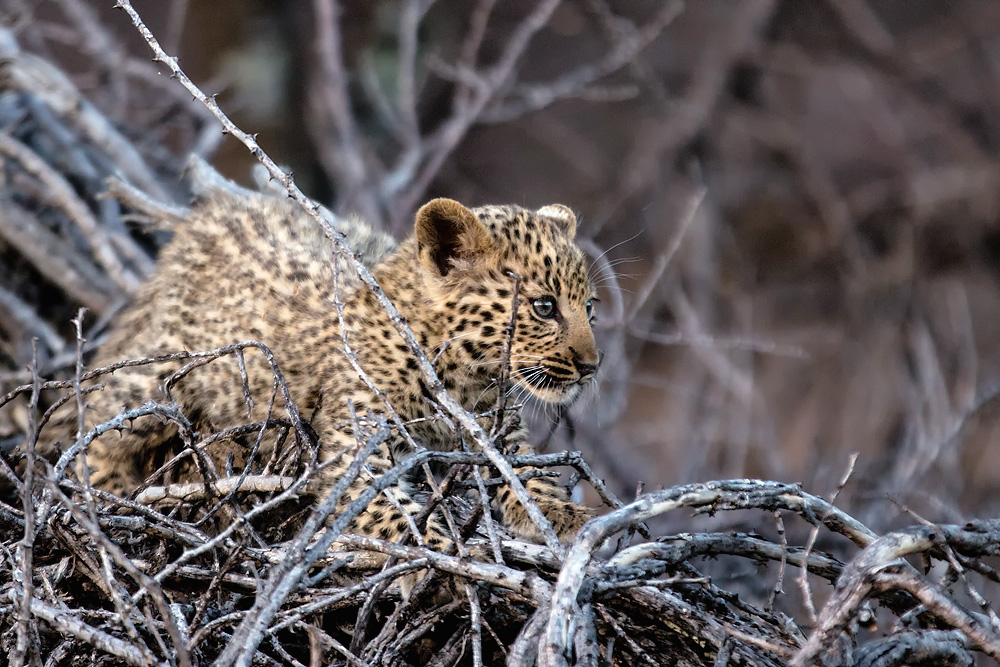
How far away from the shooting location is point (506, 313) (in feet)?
11.9

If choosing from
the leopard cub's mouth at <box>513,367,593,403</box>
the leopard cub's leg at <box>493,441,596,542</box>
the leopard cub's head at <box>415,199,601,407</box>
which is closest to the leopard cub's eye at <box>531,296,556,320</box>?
the leopard cub's head at <box>415,199,601,407</box>

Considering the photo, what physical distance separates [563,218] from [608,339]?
6.58 ft

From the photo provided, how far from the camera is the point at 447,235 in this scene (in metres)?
3.71

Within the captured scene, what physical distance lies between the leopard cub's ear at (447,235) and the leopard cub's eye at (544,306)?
0.84 ft

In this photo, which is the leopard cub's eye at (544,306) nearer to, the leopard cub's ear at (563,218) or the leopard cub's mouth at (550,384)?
the leopard cub's mouth at (550,384)

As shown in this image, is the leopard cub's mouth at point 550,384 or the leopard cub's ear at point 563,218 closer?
the leopard cub's mouth at point 550,384

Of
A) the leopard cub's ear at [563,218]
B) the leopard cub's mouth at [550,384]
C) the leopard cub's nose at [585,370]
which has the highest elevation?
the leopard cub's ear at [563,218]

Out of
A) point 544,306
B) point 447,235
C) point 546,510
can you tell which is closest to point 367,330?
point 447,235

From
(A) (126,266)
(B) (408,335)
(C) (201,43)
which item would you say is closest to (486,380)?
(B) (408,335)

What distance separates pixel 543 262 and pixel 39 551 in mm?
1831

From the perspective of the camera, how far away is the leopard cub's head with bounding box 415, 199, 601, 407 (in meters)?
3.60

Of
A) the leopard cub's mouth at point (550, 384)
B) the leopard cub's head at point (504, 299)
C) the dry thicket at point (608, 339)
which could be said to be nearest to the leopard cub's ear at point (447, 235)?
the leopard cub's head at point (504, 299)

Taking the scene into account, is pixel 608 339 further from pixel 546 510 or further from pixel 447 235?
pixel 546 510

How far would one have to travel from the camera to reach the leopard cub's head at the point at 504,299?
11.8 feet
